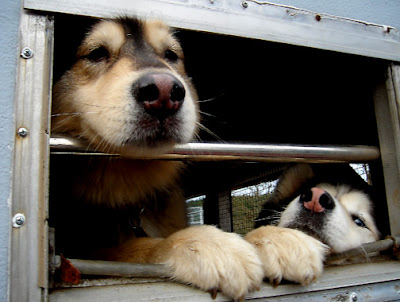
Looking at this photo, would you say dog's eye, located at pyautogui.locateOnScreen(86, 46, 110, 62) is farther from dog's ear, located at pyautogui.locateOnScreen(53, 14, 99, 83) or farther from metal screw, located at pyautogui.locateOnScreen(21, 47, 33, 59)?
metal screw, located at pyautogui.locateOnScreen(21, 47, 33, 59)

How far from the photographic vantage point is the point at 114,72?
170cm

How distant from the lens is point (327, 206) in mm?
1892

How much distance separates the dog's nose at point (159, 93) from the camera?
1452 millimetres

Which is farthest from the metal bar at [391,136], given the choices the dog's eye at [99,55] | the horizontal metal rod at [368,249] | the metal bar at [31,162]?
the metal bar at [31,162]

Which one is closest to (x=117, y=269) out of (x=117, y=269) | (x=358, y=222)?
(x=117, y=269)

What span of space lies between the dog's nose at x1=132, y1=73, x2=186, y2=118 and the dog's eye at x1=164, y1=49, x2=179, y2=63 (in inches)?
27.3

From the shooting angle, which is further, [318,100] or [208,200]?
[208,200]

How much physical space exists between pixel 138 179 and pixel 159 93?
618 millimetres

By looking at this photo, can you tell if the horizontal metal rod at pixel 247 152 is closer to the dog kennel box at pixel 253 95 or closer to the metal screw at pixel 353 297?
the dog kennel box at pixel 253 95

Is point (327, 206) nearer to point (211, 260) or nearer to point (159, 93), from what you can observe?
point (211, 260)

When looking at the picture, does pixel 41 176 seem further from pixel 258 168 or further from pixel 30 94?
pixel 258 168

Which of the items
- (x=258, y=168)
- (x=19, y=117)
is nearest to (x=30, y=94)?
(x=19, y=117)

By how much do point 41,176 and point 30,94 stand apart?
0.24m

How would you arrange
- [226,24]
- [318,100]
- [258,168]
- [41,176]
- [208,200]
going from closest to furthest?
[41,176], [226,24], [318,100], [258,168], [208,200]
